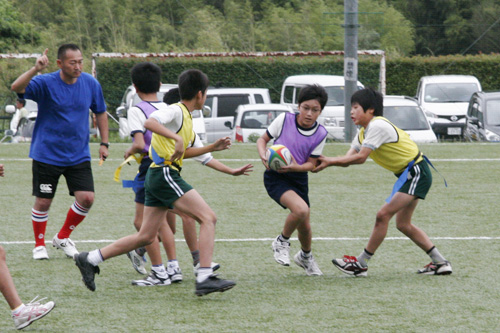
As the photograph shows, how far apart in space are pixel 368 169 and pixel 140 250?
7.24 m

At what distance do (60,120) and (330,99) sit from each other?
620 inches

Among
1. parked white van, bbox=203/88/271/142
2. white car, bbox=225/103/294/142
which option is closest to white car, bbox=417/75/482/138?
parked white van, bbox=203/88/271/142

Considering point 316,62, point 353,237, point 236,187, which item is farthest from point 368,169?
point 316,62

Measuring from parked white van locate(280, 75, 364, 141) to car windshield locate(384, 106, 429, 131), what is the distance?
1.44 metres

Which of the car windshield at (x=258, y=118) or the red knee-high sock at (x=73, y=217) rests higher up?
the red knee-high sock at (x=73, y=217)

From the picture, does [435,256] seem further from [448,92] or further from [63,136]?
[448,92]

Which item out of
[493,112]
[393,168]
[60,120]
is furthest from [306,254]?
→ [493,112]

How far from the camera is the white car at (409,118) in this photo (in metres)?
18.6

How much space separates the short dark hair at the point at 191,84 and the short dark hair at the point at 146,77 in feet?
1.51

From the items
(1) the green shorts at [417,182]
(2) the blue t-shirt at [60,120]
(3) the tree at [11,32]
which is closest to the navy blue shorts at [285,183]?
(1) the green shorts at [417,182]

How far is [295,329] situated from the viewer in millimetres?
4898

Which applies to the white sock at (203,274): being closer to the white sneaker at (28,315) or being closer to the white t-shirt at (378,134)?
the white sneaker at (28,315)

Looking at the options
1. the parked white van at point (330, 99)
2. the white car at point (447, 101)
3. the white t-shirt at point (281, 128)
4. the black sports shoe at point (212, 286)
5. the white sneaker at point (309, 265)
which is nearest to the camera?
the black sports shoe at point (212, 286)

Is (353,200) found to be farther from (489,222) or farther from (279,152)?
(279,152)
